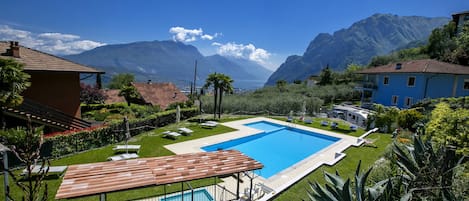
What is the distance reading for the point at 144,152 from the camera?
10922 millimetres

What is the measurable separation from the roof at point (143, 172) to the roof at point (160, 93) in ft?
67.4

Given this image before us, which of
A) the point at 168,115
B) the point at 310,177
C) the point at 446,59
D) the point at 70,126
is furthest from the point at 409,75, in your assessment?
the point at 70,126

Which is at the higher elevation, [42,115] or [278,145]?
[42,115]

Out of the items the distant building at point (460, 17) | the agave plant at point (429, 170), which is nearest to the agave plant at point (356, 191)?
the agave plant at point (429, 170)

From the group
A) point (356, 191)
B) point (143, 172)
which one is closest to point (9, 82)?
point (143, 172)

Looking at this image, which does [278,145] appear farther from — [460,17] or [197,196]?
[460,17]

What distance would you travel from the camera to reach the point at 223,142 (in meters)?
13.6

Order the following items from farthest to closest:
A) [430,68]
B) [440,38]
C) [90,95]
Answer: [440,38] → [90,95] → [430,68]

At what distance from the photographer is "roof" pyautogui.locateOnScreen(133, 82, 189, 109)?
26.8 m

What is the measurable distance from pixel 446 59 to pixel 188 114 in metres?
32.8

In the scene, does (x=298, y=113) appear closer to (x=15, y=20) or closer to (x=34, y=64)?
(x=34, y=64)

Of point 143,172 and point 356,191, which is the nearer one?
point 356,191

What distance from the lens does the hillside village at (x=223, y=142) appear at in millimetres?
3992

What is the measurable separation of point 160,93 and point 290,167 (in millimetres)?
22126
